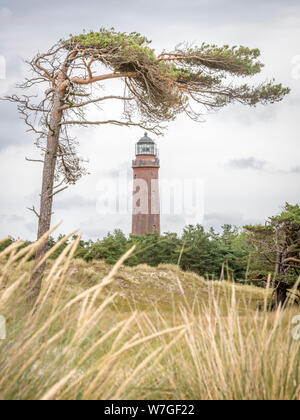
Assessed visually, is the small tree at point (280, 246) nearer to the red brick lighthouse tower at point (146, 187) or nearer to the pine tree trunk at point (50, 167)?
the pine tree trunk at point (50, 167)

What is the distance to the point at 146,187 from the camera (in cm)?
2939

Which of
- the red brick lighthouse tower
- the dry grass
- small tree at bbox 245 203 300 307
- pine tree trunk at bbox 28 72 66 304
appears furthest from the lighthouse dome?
the dry grass

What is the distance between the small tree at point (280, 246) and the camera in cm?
1136

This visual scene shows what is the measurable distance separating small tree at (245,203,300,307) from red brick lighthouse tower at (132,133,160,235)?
1667 cm

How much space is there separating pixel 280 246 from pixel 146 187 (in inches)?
715

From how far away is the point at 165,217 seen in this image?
1152 inches

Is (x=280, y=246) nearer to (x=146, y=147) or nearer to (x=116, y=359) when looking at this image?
(x=116, y=359)

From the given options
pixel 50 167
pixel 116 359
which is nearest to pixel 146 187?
pixel 50 167

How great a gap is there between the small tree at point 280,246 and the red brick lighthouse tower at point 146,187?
16.7m

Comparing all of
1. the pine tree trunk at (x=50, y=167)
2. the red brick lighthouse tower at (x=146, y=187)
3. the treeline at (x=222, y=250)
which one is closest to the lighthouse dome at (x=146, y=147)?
the red brick lighthouse tower at (x=146, y=187)

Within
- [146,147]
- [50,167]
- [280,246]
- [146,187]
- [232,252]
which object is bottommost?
[232,252]

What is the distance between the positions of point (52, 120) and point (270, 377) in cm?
881
